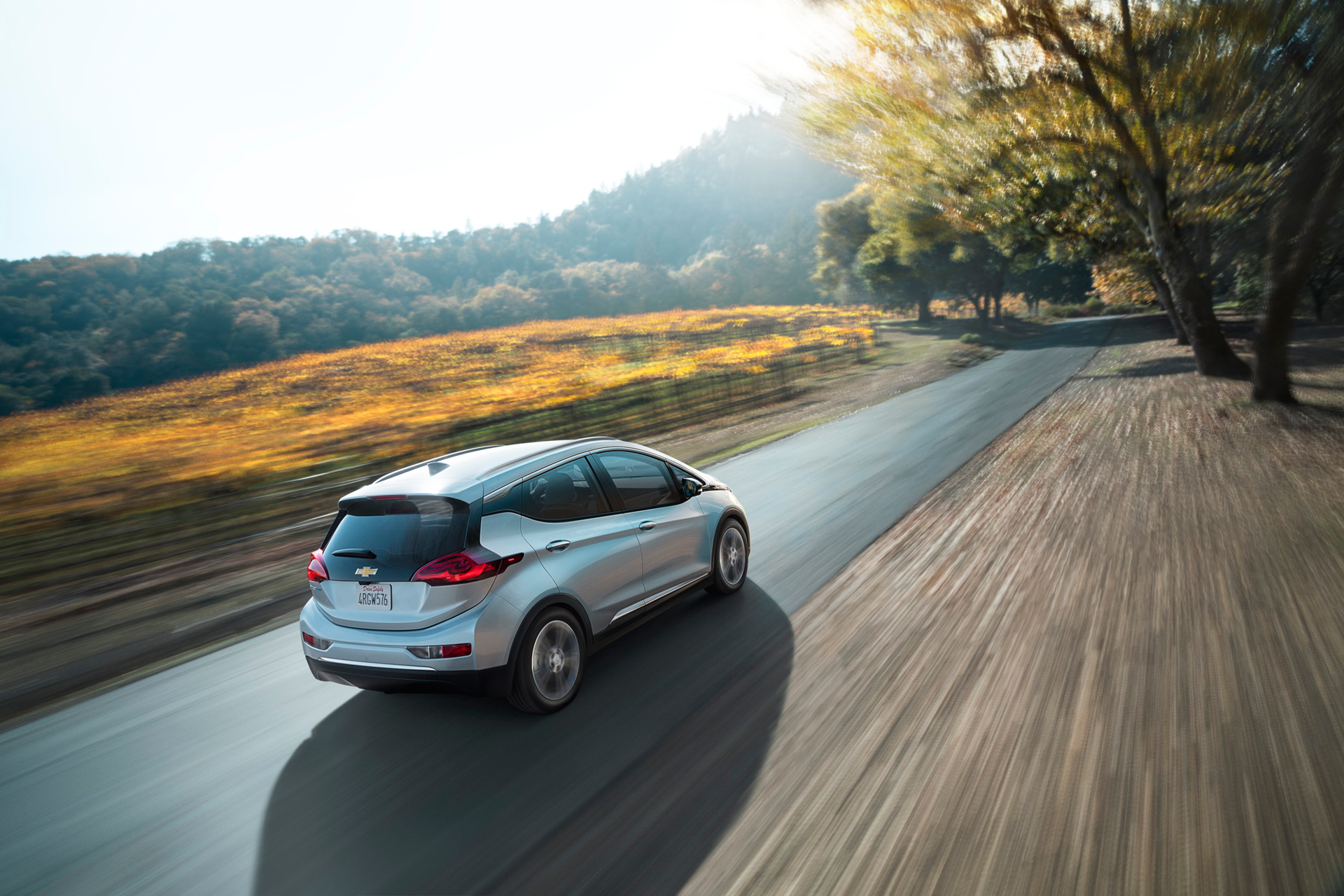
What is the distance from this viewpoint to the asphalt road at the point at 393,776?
10.1 feet

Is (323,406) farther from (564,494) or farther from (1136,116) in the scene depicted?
(1136,116)

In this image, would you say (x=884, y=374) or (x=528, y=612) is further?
(x=884, y=374)

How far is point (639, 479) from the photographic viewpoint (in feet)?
17.5

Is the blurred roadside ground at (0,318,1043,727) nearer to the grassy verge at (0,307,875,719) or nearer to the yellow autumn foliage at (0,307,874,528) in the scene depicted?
the grassy verge at (0,307,875,719)

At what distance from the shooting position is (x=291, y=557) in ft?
29.8

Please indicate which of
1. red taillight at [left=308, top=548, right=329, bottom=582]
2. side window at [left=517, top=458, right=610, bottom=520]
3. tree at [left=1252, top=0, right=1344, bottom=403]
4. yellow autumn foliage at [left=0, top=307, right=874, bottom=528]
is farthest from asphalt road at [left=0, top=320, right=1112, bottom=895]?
yellow autumn foliage at [left=0, top=307, right=874, bottom=528]

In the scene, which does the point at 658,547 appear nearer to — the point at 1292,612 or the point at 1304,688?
the point at 1304,688

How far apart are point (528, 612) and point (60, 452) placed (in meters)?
15.4

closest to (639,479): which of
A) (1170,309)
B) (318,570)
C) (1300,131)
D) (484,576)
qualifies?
(484,576)

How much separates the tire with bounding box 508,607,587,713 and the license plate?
A: 2.50 ft

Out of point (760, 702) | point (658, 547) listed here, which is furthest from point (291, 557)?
point (760, 702)

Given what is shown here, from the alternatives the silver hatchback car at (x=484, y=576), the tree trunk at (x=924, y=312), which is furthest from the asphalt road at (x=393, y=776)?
the tree trunk at (x=924, y=312)

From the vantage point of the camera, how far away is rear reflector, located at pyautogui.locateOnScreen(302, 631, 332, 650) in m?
4.18

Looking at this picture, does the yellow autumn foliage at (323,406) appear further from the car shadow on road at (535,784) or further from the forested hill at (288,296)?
the car shadow on road at (535,784)
